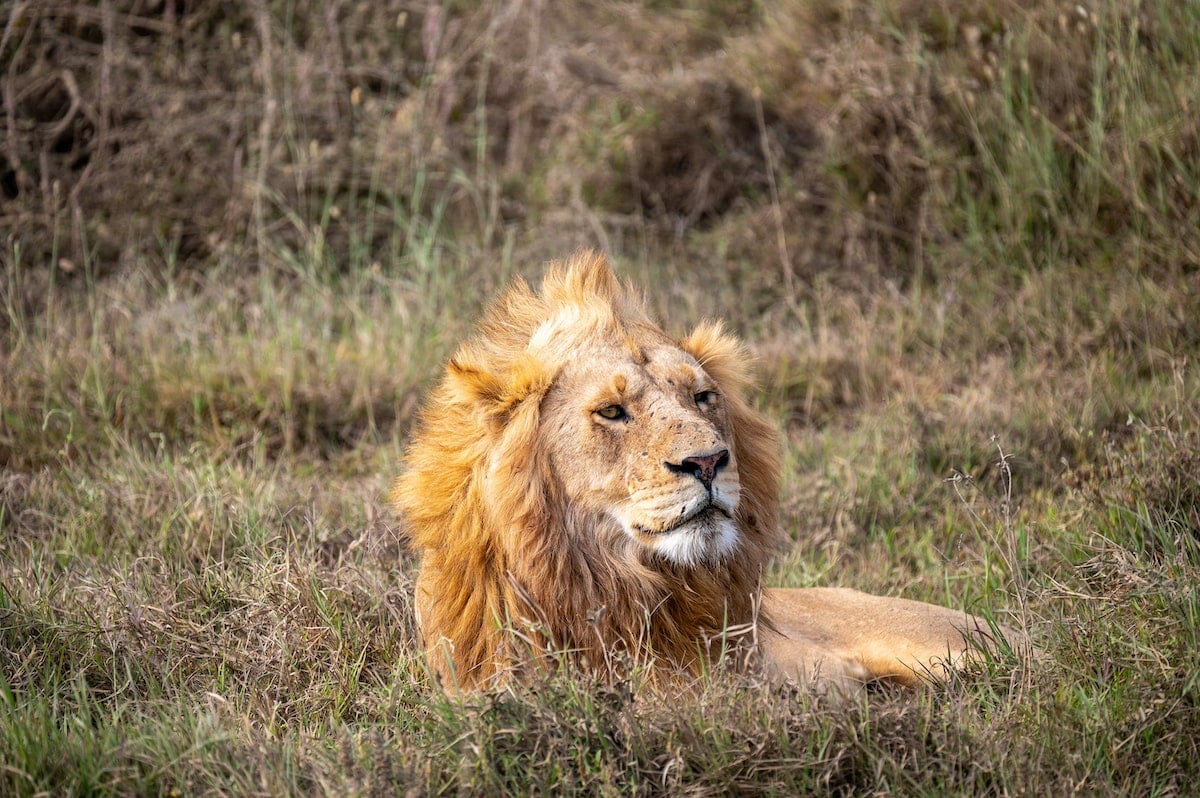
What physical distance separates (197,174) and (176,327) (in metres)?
1.48

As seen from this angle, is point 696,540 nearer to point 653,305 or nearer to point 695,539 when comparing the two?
point 695,539

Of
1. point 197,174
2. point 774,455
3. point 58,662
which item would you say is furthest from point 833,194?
point 58,662

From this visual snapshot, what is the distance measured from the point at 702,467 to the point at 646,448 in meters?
0.15

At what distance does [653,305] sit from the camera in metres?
6.29

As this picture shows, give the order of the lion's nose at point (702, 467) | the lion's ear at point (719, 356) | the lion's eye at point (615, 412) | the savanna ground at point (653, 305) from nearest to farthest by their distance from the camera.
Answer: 1. the savanna ground at point (653, 305)
2. the lion's nose at point (702, 467)
3. the lion's eye at point (615, 412)
4. the lion's ear at point (719, 356)

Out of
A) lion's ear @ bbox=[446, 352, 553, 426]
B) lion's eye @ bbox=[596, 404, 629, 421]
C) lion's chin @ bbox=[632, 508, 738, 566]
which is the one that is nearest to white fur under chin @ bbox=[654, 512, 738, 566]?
lion's chin @ bbox=[632, 508, 738, 566]

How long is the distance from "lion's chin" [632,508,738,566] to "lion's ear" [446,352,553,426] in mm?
437

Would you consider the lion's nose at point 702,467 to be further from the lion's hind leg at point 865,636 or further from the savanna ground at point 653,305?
the lion's hind leg at point 865,636

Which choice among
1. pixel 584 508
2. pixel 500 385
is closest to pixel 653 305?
pixel 500 385

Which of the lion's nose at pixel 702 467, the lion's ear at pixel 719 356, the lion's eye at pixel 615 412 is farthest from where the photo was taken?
the lion's ear at pixel 719 356

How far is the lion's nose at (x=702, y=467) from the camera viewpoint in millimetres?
2875

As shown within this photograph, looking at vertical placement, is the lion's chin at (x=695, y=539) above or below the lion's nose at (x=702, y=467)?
below

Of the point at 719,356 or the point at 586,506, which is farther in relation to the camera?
the point at 719,356

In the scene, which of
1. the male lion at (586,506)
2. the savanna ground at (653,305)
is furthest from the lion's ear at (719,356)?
the savanna ground at (653,305)
